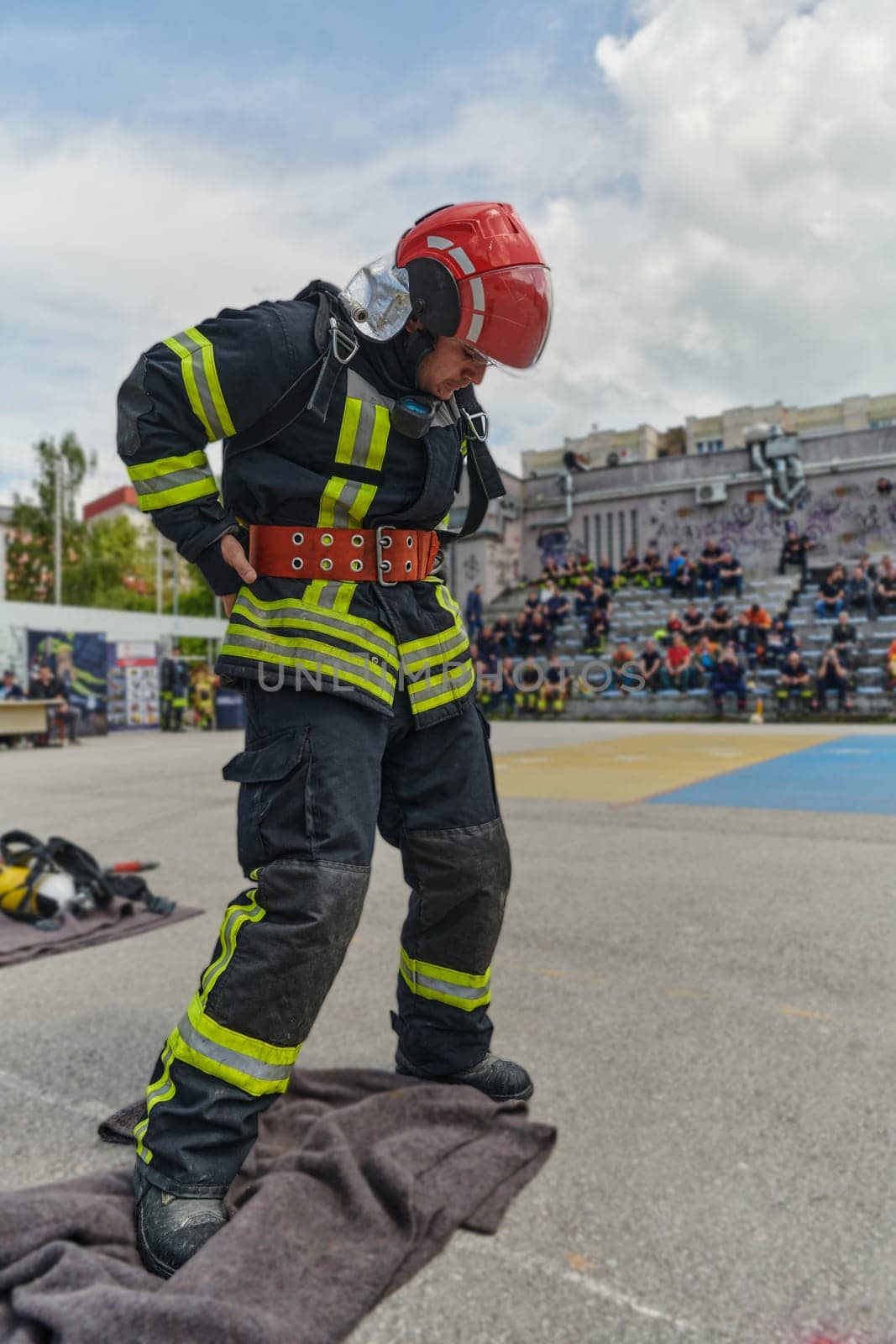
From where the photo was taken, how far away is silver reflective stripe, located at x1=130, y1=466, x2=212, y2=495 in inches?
71.2

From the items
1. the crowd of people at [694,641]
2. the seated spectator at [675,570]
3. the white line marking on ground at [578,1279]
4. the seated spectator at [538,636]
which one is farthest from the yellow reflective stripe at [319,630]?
the seated spectator at [675,570]

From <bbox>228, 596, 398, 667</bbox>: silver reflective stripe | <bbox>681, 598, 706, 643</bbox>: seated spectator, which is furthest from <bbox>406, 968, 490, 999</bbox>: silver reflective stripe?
<bbox>681, 598, 706, 643</bbox>: seated spectator

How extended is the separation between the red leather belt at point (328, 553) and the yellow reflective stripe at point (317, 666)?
166 mm

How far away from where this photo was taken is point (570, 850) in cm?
484

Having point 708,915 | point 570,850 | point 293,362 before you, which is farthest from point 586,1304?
point 570,850

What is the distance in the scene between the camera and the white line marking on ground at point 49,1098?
2.00 meters

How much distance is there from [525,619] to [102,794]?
54.4 feet

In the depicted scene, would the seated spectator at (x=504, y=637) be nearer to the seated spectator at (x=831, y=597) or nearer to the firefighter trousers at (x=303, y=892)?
the seated spectator at (x=831, y=597)

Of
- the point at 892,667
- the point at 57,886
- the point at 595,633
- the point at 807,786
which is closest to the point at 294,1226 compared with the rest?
the point at 57,886

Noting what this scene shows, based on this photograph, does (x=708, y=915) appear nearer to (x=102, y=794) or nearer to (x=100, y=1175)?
(x=100, y=1175)

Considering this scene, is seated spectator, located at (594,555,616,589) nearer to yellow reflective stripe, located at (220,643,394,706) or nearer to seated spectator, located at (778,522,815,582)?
seated spectator, located at (778,522,815,582)

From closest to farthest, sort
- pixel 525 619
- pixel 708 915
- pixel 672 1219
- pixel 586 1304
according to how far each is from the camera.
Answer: pixel 586 1304, pixel 672 1219, pixel 708 915, pixel 525 619

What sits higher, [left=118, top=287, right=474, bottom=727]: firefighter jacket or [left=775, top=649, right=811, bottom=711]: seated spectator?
[left=118, top=287, right=474, bottom=727]: firefighter jacket

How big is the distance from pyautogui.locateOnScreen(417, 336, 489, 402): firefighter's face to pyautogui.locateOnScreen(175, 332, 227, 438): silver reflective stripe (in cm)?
43
